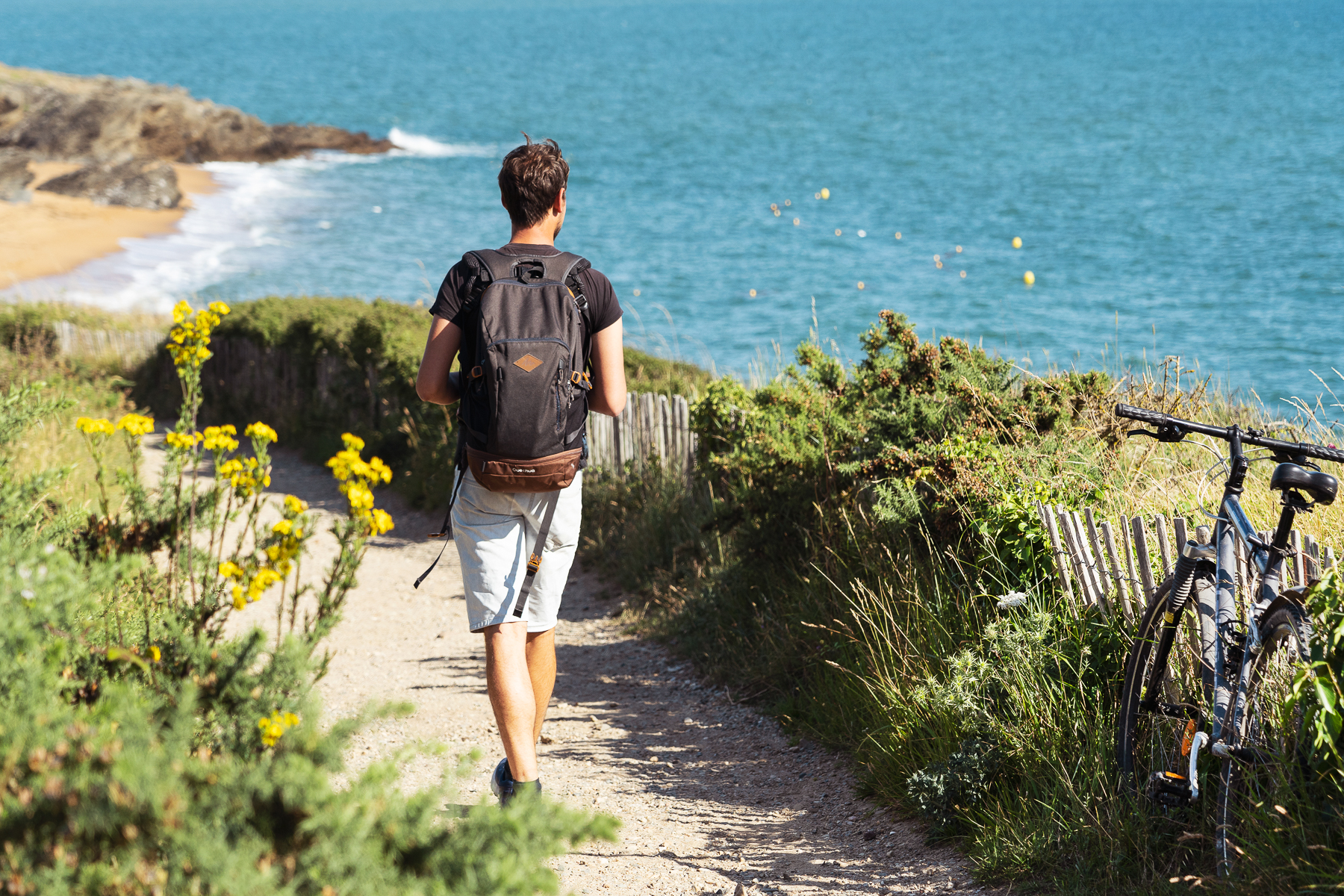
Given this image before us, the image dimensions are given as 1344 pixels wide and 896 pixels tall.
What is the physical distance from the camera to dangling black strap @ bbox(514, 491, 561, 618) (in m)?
3.60

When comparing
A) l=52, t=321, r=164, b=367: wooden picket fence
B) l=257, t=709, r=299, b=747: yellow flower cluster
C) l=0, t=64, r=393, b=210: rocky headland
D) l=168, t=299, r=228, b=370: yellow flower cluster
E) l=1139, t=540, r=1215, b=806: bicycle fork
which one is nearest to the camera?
l=257, t=709, r=299, b=747: yellow flower cluster

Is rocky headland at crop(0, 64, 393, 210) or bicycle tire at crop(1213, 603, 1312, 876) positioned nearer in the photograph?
bicycle tire at crop(1213, 603, 1312, 876)

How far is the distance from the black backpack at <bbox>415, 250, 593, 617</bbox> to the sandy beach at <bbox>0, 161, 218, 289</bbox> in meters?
23.4

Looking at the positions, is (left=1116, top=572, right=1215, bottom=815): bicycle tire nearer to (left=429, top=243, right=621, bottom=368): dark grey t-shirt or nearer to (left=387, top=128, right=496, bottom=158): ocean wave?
(left=429, top=243, right=621, bottom=368): dark grey t-shirt

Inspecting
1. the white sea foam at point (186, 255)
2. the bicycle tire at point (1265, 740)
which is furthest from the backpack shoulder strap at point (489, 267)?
the white sea foam at point (186, 255)

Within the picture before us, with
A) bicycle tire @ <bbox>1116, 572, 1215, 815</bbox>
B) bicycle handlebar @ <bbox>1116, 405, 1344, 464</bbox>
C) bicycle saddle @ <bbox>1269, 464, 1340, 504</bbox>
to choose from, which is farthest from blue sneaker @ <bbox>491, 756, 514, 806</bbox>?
bicycle saddle @ <bbox>1269, 464, 1340, 504</bbox>

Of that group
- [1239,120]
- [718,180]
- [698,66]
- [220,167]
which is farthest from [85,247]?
[698,66]

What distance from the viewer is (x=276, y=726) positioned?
2.18m

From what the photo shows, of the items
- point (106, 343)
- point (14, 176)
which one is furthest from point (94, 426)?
point (14, 176)

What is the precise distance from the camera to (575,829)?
6.31 feet

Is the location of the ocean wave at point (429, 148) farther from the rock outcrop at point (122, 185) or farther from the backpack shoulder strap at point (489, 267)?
the backpack shoulder strap at point (489, 267)

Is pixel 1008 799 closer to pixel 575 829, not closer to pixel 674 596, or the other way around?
pixel 575 829

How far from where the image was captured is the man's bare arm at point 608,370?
3.57m

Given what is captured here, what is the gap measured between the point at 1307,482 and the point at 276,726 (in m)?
2.60
